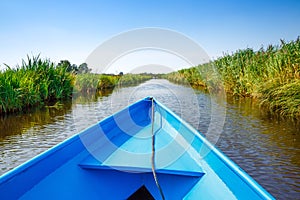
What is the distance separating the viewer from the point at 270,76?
7.10 metres

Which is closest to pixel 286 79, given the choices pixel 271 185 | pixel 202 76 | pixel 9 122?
pixel 271 185

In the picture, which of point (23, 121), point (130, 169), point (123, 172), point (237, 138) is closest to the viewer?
point (130, 169)

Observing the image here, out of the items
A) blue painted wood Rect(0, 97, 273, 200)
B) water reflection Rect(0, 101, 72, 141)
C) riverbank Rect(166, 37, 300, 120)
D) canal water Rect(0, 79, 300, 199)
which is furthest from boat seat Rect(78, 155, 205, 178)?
riverbank Rect(166, 37, 300, 120)

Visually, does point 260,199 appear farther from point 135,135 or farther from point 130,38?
point 130,38

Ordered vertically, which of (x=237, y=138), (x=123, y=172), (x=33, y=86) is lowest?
(x=237, y=138)

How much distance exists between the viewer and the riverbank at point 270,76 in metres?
5.57

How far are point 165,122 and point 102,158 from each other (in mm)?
1438

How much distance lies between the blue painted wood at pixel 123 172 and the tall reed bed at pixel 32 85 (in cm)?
509

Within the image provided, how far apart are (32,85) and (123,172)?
6.89m

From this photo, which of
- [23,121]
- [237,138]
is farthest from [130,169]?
[23,121]

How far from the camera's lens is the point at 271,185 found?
8.12 ft

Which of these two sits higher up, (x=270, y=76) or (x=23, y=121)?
(x=270, y=76)

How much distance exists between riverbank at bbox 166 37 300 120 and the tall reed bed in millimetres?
6675

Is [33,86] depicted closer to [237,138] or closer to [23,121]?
[23,121]
